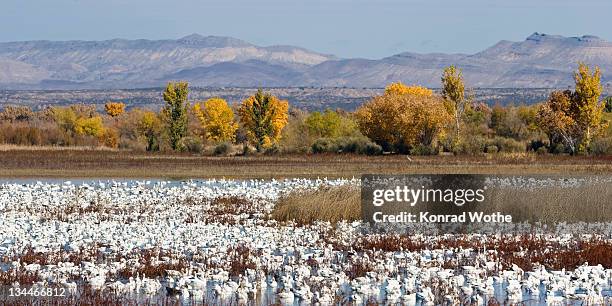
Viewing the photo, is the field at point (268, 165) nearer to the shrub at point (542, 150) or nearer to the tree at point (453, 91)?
the shrub at point (542, 150)

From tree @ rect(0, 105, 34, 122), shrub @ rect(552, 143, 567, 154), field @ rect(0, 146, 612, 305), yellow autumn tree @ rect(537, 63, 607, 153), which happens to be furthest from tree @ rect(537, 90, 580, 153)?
tree @ rect(0, 105, 34, 122)

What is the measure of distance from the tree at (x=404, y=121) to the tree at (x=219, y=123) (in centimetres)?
2435

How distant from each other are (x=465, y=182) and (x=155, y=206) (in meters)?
9.64

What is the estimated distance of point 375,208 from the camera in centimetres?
2448

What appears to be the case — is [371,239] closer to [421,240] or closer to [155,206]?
[421,240]

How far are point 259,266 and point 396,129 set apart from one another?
53.1 m

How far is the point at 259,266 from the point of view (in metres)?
17.2

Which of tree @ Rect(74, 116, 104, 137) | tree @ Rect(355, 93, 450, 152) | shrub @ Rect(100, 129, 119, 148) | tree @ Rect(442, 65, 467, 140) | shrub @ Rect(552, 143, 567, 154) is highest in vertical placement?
tree @ Rect(442, 65, 467, 140)

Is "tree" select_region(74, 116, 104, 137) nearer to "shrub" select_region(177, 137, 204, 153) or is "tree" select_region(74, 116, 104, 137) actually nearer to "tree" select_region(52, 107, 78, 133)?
"tree" select_region(52, 107, 78, 133)

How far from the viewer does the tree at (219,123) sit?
94.4 meters

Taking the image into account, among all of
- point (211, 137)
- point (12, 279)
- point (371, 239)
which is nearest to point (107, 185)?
point (371, 239)

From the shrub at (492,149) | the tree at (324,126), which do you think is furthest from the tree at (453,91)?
the tree at (324,126)

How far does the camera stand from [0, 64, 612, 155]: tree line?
64.5 metres

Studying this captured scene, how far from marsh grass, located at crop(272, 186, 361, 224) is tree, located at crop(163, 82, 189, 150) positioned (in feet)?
160
